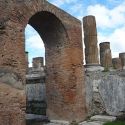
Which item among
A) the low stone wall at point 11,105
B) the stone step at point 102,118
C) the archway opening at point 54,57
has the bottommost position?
the stone step at point 102,118

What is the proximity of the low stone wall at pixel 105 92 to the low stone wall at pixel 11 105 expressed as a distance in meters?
3.05

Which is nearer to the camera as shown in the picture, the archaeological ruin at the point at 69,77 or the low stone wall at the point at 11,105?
the low stone wall at the point at 11,105

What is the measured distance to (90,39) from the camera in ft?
38.4

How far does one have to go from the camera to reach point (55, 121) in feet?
30.7

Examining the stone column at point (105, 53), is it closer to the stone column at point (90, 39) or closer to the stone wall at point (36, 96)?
the stone column at point (90, 39)

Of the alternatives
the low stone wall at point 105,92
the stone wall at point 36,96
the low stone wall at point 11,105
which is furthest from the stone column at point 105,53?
the low stone wall at point 11,105

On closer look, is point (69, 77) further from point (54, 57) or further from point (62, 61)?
point (54, 57)

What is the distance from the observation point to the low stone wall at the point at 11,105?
23.1 ft

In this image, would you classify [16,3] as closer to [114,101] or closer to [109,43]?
[114,101]

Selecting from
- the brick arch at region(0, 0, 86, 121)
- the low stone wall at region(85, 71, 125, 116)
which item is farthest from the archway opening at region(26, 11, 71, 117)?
the low stone wall at region(85, 71, 125, 116)

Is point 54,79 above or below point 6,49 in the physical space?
below

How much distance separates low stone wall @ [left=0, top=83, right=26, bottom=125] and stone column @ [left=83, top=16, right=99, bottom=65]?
4.67 metres

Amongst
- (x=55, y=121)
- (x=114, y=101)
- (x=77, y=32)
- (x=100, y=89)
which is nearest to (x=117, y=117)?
(x=114, y=101)

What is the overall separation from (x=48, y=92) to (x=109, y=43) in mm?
6886
